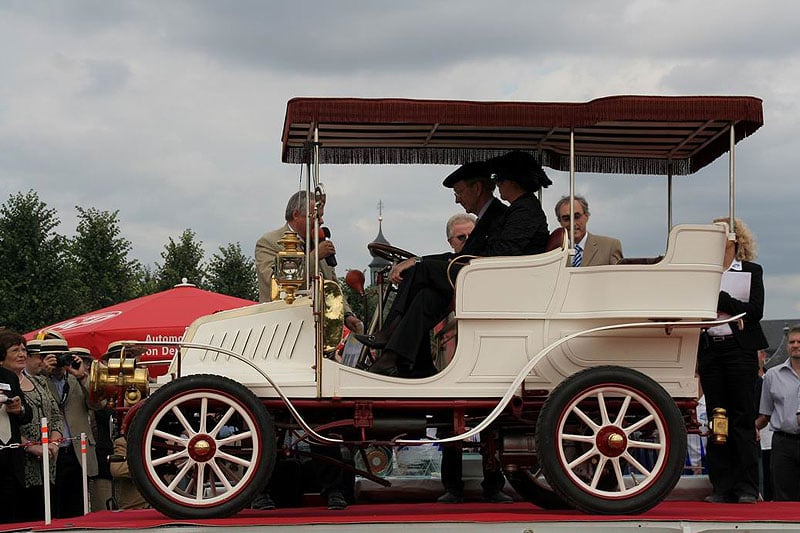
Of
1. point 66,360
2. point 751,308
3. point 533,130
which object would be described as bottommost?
point 66,360

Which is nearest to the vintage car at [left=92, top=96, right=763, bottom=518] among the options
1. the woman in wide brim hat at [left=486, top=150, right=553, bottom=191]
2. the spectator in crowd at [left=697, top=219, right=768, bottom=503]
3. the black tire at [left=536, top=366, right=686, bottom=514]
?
the black tire at [left=536, top=366, right=686, bottom=514]

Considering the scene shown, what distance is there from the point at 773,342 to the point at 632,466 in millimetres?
19100

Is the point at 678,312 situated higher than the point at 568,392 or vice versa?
the point at 678,312

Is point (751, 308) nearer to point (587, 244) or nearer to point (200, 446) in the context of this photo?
point (587, 244)

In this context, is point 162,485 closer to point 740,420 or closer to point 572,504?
point 572,504

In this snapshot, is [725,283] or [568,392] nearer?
[568,392]

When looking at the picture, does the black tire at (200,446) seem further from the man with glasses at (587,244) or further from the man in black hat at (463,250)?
the man with glasses at (587,244)

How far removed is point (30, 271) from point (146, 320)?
502 inches

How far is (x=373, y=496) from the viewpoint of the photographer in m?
7.30

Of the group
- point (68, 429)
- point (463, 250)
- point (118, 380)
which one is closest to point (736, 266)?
point (463, 250)

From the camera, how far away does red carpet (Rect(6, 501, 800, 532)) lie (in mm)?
5062

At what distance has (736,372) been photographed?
6.43 meters

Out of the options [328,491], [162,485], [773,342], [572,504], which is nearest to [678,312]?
[572,504]

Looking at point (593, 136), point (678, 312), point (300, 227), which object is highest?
point (593, 136)
